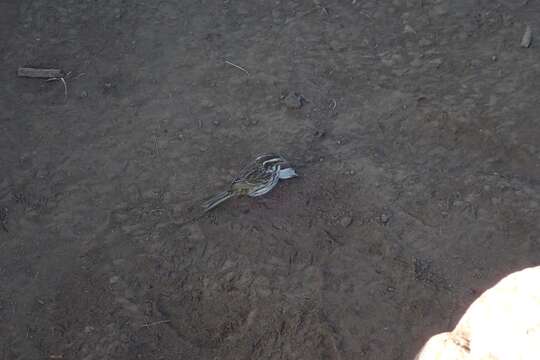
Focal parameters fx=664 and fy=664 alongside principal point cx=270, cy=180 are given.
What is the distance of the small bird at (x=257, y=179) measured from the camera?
623cm

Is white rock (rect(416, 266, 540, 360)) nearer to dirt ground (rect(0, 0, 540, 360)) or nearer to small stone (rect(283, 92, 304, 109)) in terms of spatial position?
dirt ground (rect(0, 0, 540, 360))

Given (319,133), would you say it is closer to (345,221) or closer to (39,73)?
(345,221)

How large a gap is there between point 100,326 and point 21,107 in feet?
10.2

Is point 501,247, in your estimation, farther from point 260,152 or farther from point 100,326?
point 100,326

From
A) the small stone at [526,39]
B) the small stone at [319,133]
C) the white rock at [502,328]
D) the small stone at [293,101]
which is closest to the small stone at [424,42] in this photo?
the small stone at [526,39]

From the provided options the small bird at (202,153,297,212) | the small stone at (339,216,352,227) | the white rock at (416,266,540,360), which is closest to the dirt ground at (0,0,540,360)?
the small stone at (339,216,352,227)

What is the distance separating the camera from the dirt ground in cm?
544

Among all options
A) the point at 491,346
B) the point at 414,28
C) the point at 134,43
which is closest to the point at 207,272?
the point at 491,346

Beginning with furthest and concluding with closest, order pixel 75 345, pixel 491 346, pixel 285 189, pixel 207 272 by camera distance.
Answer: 1. pixel 285 189
2. pixel 207 272
3. pixel 75 345
4. pixel 491 346

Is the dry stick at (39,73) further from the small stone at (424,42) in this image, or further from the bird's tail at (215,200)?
the small stone at (424,42)

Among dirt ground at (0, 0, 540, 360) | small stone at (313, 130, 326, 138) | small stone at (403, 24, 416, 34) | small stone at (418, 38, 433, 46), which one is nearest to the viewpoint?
dirt ground at (0, 0, 540, 360)

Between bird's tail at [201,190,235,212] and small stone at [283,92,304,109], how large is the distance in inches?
55.1

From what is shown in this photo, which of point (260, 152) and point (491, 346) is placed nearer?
point (491, 346)

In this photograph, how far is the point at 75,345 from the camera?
530 centimetres
